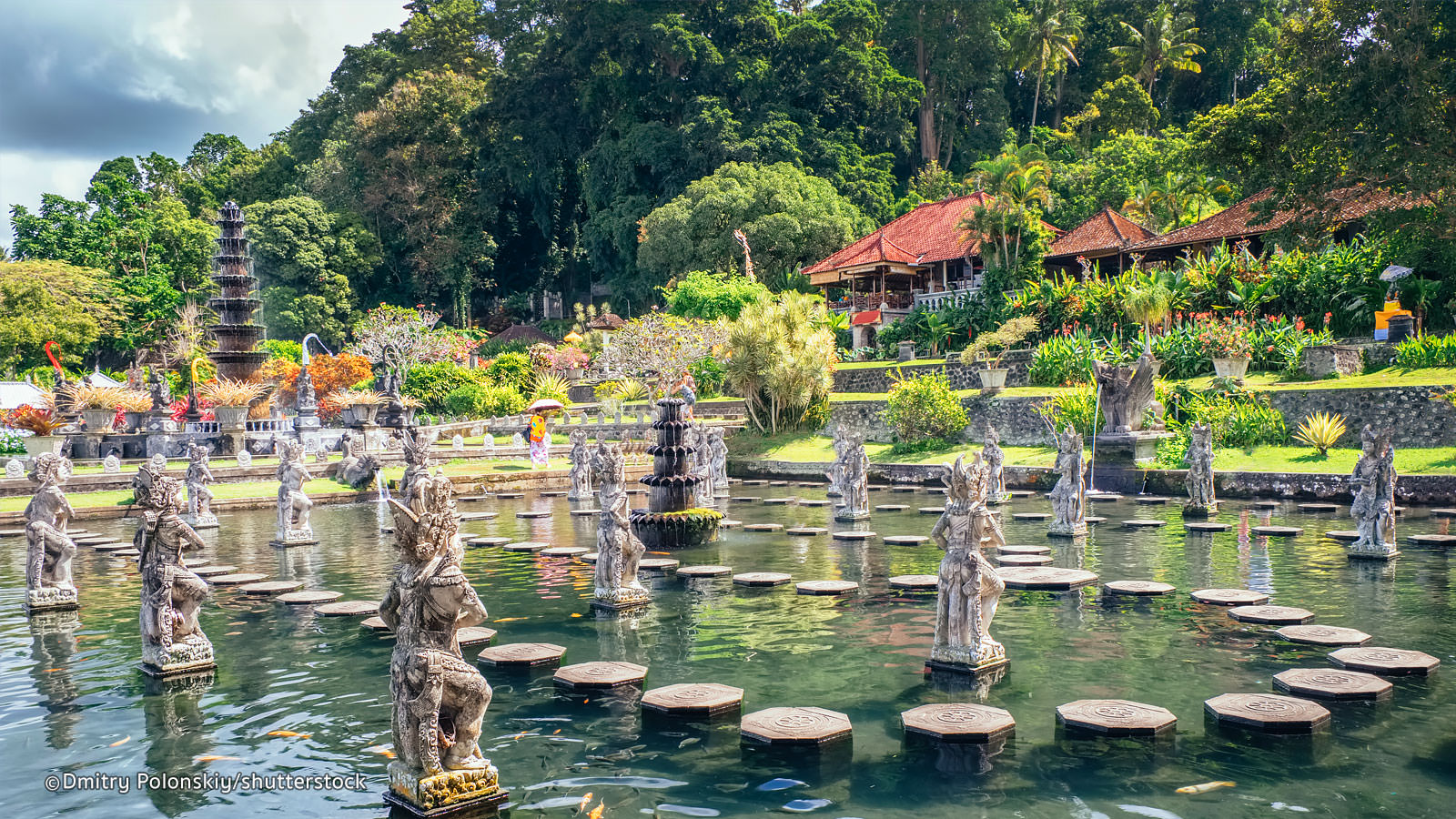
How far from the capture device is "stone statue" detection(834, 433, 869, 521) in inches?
746

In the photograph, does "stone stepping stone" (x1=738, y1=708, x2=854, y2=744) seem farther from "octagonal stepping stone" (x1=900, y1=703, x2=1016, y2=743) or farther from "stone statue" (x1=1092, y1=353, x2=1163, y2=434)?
"stone statue" (x1=1092, y1=353, x2=1163, y2=434)

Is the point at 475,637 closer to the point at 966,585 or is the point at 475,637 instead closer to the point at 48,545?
the point at 966,585

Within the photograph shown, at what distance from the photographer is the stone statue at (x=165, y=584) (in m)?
8.67

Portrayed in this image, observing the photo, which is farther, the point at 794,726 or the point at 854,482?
the point at 854,482

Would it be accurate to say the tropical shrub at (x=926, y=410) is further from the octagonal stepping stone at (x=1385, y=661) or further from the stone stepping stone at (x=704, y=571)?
the octagonal stepping stone at (x=1385, y=661)

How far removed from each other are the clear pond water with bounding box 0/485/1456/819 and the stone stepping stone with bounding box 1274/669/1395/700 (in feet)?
0.41

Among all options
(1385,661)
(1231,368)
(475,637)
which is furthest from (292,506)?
(1231,368)

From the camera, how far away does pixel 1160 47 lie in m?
59.6

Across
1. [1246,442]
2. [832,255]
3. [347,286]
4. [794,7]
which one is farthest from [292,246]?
[1246,442]

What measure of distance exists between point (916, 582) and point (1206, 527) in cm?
702

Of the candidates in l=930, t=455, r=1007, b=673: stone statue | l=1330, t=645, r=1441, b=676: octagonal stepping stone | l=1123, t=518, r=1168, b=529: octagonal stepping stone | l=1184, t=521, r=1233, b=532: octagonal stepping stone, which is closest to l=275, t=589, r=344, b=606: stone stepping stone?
l=930, t=455, r=1007, b=673: stone statue

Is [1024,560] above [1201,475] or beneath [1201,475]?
beneath

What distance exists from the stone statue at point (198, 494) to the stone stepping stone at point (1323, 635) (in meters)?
18.8

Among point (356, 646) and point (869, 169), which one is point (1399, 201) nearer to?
point (356, 646)
